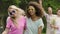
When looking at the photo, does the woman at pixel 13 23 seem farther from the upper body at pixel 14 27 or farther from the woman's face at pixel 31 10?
the woman's face at pixel 31 10

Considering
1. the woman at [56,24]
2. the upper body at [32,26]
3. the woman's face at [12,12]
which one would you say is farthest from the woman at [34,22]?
the woman at [56,24]

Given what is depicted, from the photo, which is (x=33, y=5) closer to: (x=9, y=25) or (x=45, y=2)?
(x=9, y=25)

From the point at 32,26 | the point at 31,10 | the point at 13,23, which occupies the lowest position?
the point at 32,26

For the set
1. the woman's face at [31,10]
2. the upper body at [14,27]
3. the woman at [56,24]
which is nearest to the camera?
the upper body at [14,27]

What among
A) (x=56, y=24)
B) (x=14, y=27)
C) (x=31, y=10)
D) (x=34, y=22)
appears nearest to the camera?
(x=14, y=27)

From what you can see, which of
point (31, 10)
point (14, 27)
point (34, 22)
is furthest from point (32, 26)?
point (14, 27)

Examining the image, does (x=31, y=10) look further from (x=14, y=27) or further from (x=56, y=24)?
(x=56, y=24)

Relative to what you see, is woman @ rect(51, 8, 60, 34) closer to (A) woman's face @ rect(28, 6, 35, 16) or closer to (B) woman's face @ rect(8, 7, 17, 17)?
(A) woman's face @ rect(28, 6, 35, 16)

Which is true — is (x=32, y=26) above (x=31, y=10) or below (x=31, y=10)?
below

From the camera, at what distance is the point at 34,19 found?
543cm

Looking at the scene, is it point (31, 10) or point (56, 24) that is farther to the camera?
point (56, 24)

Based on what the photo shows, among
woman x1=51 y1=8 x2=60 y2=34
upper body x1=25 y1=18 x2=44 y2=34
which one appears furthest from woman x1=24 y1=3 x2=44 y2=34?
woman x1=51 y1=8 x2=60 y2=34

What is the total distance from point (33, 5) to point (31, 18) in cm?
27

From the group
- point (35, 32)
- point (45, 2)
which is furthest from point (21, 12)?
point (45, 2)
